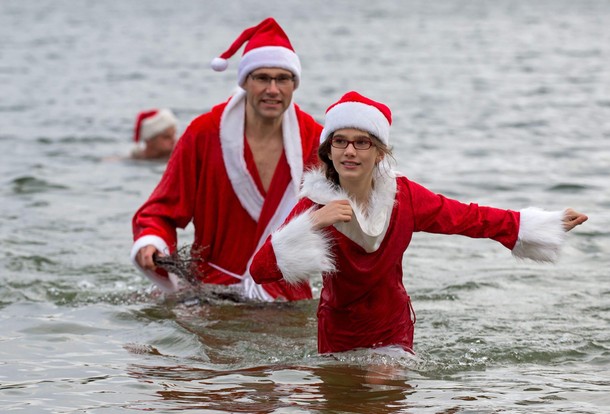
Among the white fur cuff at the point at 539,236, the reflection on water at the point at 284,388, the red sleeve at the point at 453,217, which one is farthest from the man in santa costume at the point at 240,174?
the white fur cuff at the point at 539,236

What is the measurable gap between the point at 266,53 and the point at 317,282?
7.16ft

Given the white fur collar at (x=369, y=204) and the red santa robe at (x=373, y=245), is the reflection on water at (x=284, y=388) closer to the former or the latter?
the red santa robe at (x=373, y=245)

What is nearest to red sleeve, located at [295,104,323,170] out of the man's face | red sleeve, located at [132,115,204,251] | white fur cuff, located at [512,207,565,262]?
the man's face

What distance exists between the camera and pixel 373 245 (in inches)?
255

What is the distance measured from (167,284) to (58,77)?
1823cm

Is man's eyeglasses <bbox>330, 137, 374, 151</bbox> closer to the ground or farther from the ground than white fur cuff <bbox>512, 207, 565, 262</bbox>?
farther from the ground

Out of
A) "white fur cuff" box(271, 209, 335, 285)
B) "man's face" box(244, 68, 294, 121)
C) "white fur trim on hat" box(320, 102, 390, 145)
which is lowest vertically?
"white fur cuff" box(271, 209, 335, 285)

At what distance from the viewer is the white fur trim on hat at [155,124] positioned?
49.5 feet

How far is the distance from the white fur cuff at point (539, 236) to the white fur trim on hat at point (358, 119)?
2.97 feet

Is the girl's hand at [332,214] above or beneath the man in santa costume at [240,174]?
beneath

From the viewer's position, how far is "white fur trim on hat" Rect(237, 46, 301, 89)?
8273mm

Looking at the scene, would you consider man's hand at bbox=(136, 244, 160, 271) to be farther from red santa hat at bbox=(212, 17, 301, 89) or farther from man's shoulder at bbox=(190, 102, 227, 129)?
red santa hat at bbox=(212, 17, 301, 89)

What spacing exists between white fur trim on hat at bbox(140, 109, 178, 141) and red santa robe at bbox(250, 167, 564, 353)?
8.52 meters

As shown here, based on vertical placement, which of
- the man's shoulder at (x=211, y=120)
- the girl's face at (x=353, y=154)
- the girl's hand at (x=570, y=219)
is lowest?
the girl's hand at (x=570, y=219)
